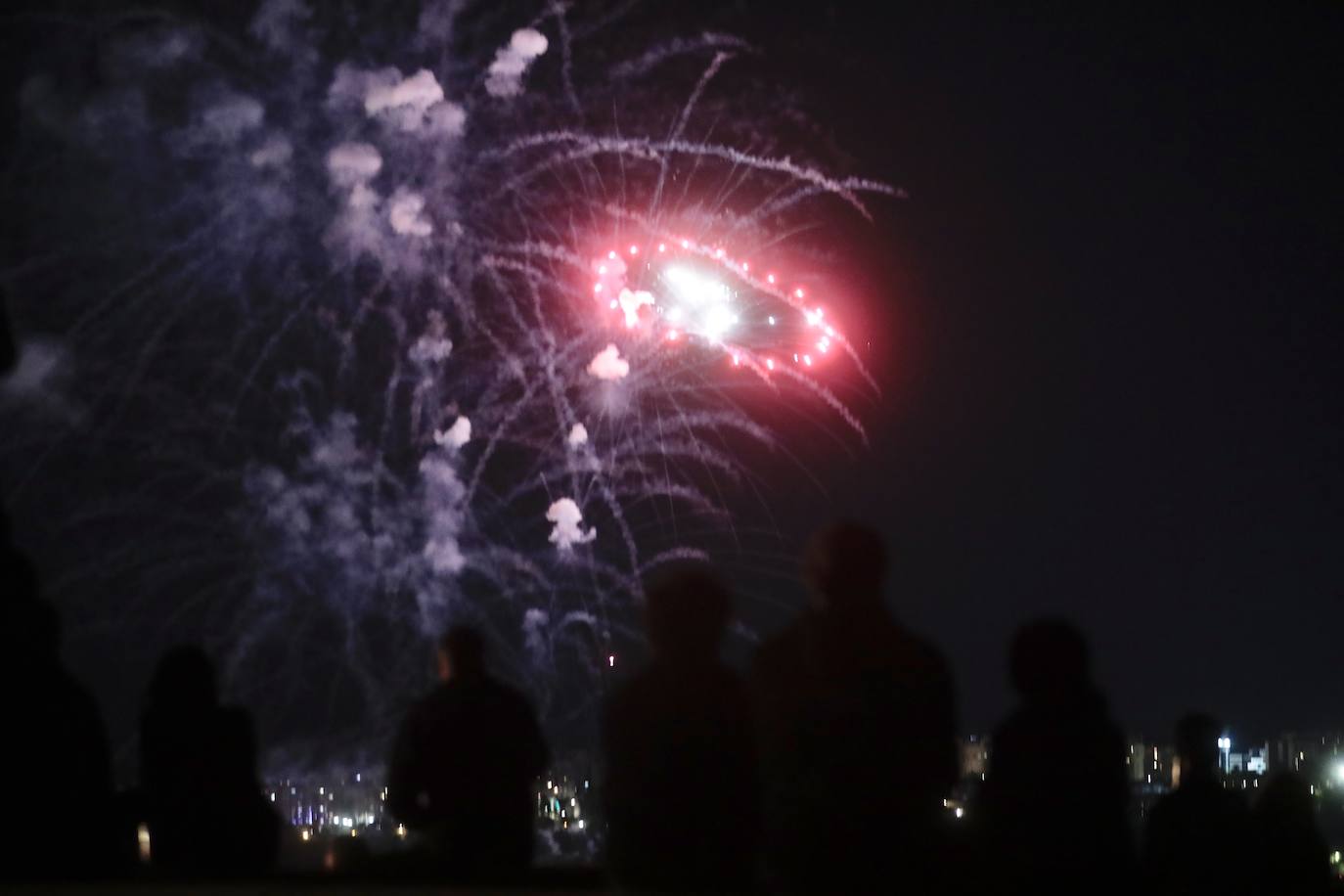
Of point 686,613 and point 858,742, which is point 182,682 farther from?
point 858,742

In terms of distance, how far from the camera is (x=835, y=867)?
4.85 metres

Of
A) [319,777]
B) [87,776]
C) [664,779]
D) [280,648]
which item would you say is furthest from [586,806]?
[280,648]

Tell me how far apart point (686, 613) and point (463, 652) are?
1418mm

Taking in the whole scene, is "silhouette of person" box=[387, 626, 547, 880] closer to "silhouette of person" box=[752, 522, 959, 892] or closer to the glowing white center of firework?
"silhouette of person" box=[752, 522, 959, 892]

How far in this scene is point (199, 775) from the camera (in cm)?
682

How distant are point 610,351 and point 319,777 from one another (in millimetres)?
9375

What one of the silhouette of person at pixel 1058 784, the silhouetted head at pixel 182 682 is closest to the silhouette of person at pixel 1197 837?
the silhouette of person at pixel 1058 784

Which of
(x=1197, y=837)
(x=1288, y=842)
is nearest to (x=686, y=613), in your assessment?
(x=1197, y=837)

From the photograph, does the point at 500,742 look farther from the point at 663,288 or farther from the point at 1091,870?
the point at 663,288

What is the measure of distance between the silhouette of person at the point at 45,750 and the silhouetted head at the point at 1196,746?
168 inches

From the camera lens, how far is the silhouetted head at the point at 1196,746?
6000 mm

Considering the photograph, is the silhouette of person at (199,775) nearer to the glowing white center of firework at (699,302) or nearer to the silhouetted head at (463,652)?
the silhouetted head at (463,652)

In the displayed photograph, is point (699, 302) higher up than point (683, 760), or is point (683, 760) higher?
point (699, 302)

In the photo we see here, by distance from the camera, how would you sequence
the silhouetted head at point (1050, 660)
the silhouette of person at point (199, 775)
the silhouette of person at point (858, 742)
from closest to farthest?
the silhouette of person at point (858, 742) → the silhouetted head at point (1050, 660) → the silhouette of person at point (199, 775)
